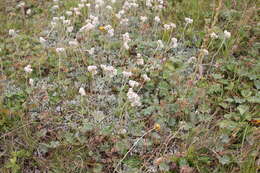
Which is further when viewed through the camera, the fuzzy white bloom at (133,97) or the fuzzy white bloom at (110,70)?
the fuzzy white bloom at (110,70)

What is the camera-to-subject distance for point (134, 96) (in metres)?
2.44

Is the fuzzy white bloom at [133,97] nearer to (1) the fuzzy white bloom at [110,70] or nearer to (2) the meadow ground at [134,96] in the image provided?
(2) the meadow ground at [134,96]

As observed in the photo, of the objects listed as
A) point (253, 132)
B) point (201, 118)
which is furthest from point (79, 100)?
point (253, 132)

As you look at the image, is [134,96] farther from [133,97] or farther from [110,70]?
[110,70]

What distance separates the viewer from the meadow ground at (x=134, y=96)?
7.76 ft

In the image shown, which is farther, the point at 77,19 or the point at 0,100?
the point at 77,19

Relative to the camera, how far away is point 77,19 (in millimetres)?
3926

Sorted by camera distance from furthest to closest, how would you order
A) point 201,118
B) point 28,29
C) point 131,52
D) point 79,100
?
point 28,29 < point 131,52 < point 79,100 < point 201,118

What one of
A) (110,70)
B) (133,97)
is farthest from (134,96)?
(110,70)

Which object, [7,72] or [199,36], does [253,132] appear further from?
[7,72]

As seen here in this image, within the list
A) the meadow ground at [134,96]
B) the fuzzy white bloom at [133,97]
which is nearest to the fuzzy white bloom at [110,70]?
the meadow ground at [134,96]

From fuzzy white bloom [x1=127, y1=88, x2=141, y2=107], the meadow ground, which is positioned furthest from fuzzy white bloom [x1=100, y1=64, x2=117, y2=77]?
fuzzy white bloom [x1=127, y1=88, x2=141, y2=107]

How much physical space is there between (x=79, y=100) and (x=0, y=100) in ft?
2.33

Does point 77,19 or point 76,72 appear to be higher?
point 77,19
